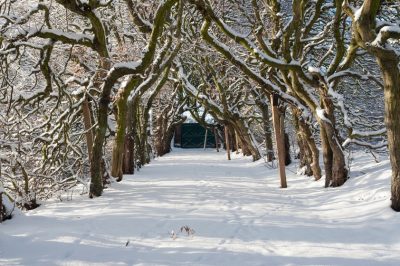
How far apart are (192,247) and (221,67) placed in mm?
18253

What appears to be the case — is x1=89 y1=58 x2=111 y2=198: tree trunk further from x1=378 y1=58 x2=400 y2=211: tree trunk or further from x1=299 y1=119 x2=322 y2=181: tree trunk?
x1=378 y1=58 x2=400 y2=211: tree trunk

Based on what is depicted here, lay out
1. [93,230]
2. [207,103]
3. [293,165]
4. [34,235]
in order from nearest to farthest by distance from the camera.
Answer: [34,235], [93,230], [293,165], [207,103]

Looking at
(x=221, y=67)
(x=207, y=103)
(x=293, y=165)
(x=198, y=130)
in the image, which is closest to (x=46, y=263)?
(x=293, y=165)

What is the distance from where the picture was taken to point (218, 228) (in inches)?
258

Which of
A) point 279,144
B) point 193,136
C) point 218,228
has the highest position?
point 193,136

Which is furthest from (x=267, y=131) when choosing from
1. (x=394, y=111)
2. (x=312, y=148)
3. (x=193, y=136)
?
(x=193, y=136)

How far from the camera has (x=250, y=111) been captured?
29.2 m

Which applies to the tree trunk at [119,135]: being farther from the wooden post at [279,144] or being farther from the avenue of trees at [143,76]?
the wooden post at [279,144]

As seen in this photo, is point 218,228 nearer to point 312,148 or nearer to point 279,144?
point 279,144

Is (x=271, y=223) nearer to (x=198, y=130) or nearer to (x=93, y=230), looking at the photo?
(x=93, y=230)

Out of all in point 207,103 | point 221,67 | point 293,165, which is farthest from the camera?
point 221,67

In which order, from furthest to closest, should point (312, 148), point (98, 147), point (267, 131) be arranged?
point (267, 131)
point (312, 148)
point (98, 147)

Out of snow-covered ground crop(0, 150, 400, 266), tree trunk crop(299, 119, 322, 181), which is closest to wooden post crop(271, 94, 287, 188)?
snow-covered ground crop(0, 150, 400, 266)

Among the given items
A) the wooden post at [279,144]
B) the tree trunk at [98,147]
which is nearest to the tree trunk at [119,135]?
the tree trunk at [98,147]
